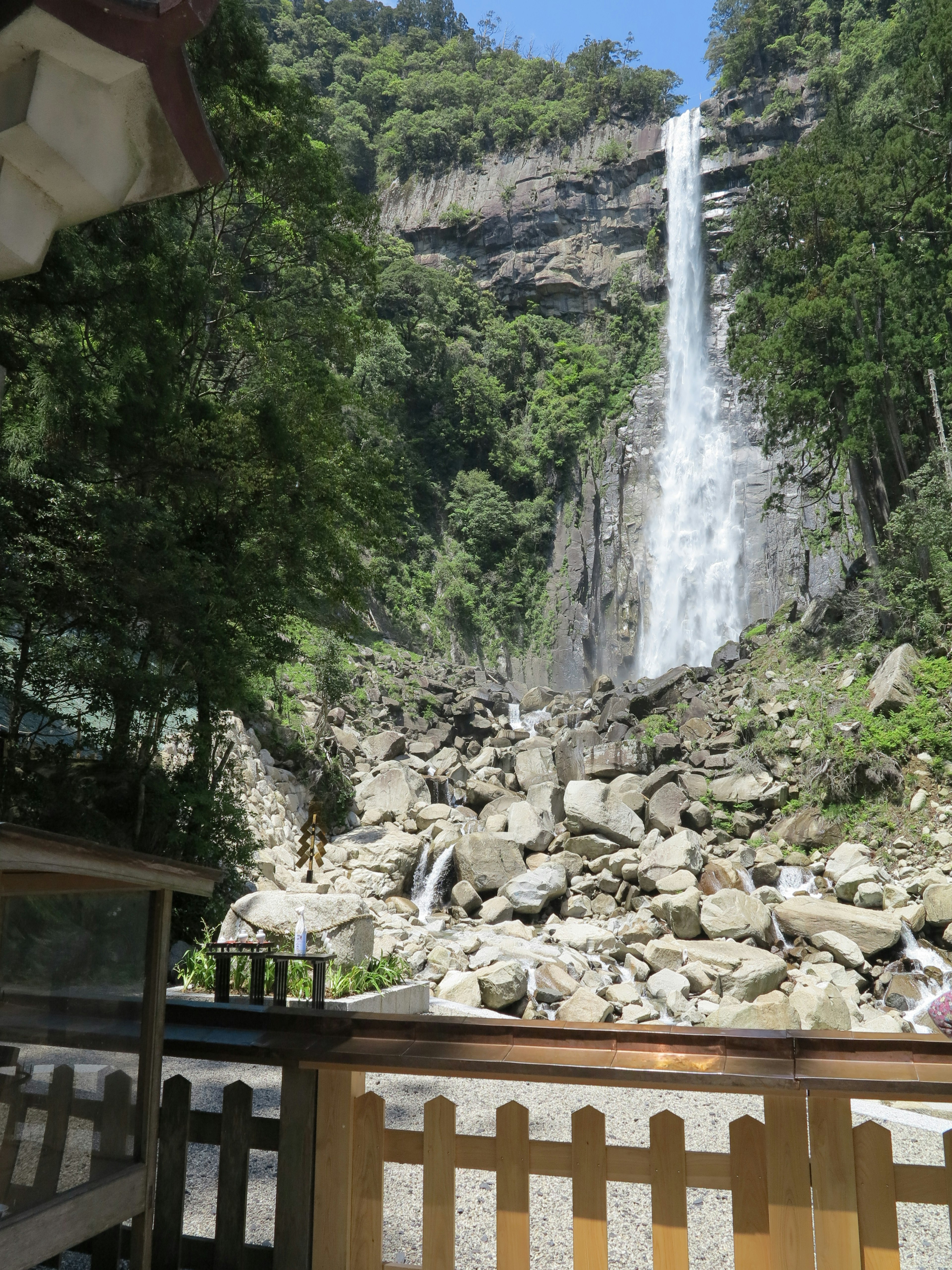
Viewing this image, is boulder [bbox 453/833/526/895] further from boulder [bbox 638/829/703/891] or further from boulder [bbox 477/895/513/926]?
boulder [bbox 638/829/703/891]

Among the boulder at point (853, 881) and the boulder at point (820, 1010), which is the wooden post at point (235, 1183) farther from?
the boulder at point (853, 881)

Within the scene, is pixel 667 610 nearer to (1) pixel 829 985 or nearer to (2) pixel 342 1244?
(1) pixel 829 985

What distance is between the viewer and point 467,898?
42.4 ft

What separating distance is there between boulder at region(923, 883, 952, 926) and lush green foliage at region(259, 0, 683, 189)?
35195 mm

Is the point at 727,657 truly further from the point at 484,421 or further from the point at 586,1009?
the point at 484,421

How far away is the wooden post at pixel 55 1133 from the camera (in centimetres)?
175

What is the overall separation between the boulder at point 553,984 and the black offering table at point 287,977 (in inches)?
216

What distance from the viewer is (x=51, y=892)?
70.6 inches

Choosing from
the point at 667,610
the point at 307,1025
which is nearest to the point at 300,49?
A: the point at 667,610

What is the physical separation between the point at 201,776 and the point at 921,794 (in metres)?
10.4

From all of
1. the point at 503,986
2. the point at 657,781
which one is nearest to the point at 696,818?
the point at 657,781

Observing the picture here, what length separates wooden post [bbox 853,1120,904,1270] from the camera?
72.6 inches

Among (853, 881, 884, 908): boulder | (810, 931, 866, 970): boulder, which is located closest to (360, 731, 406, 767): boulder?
(853, 881, 884, 908): boulder

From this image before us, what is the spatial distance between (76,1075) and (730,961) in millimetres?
9121
